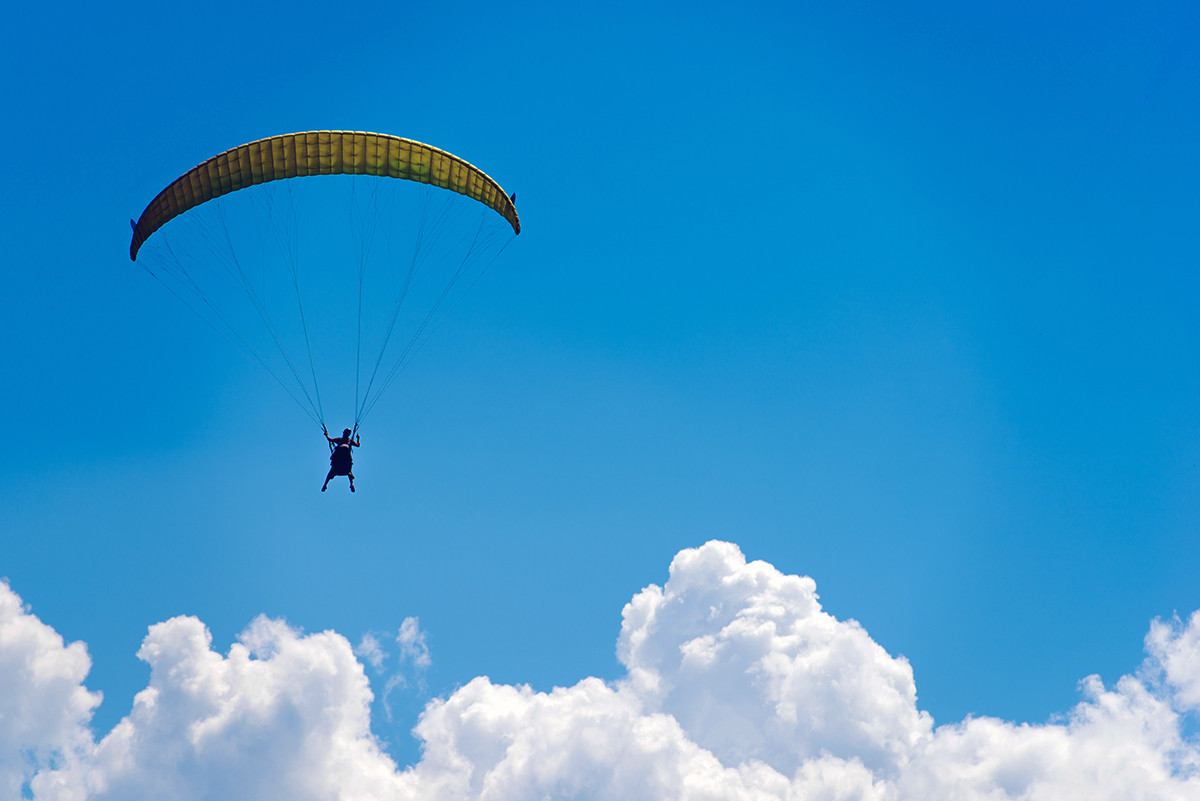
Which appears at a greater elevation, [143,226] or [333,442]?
[143,226]

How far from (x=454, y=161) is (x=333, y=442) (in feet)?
38.9

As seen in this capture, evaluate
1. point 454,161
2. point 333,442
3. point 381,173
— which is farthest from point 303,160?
point 333,442

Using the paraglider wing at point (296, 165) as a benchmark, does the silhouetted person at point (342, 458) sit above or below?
below

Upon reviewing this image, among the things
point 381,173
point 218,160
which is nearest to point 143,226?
point 218,160

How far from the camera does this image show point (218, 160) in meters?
39.0

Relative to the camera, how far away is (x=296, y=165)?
39.7m

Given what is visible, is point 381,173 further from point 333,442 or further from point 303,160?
point 333,442

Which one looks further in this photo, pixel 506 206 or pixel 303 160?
pixel 506 206

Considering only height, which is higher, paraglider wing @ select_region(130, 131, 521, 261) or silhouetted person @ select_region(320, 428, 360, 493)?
paraglider wing @ select_region(130, 131, 521, 261)

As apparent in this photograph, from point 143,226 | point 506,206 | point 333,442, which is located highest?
point 506,206

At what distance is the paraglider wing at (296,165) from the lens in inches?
1539

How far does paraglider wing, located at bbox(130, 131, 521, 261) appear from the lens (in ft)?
128

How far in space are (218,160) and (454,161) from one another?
8581 mm

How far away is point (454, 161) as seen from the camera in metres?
41.3
